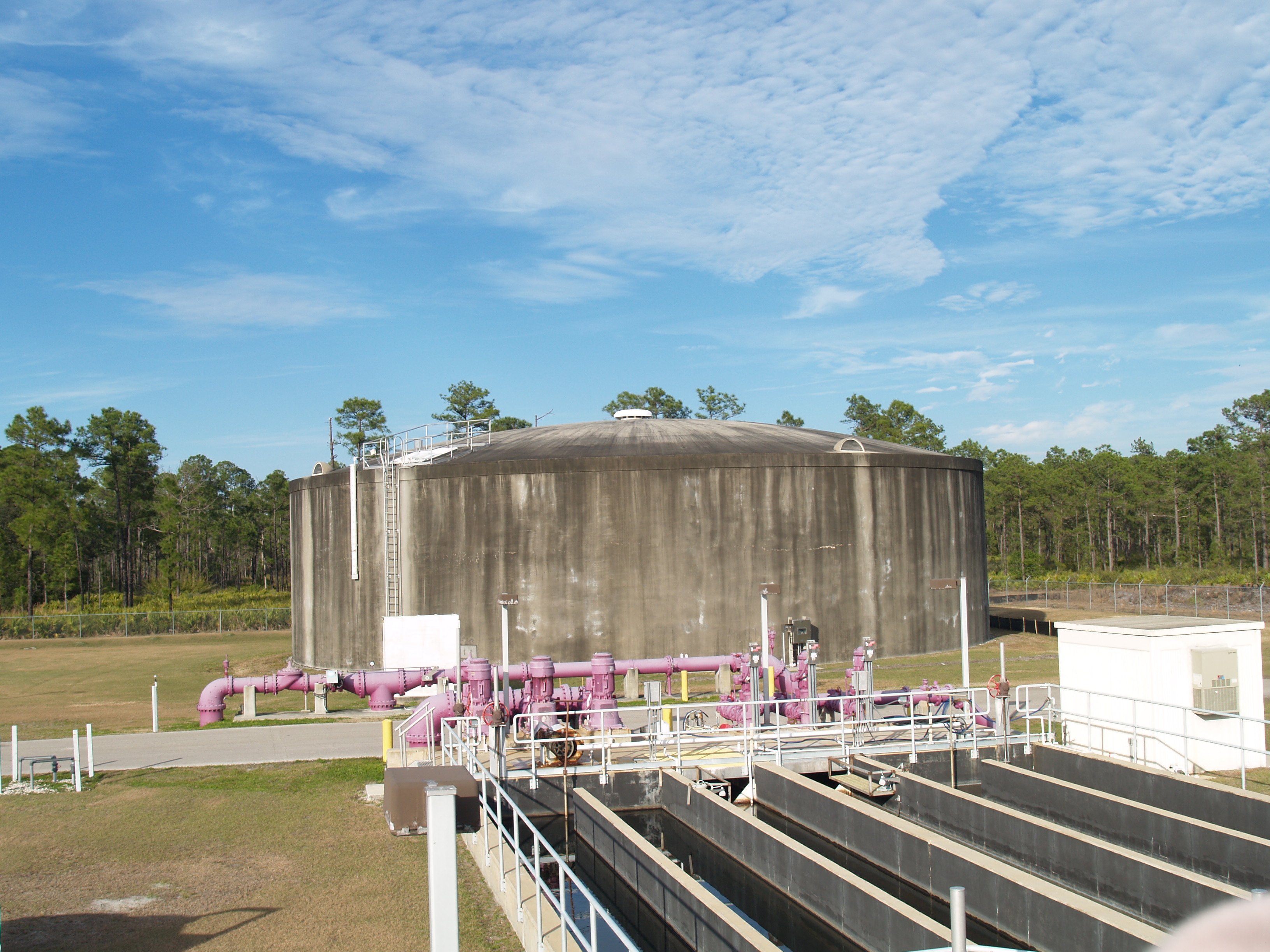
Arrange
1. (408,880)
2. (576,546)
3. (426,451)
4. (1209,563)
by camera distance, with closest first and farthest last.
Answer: (408,880) → (576,546) → (426,451) → (1209,563)

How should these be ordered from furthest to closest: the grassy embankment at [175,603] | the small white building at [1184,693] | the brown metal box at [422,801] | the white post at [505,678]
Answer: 1. the grassy embankment at [175,603]
2. the small white building at [1184,693]
3. the white post at [505,678]
4. the brown metal box at [422,801]

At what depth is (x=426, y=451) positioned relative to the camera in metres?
40.6

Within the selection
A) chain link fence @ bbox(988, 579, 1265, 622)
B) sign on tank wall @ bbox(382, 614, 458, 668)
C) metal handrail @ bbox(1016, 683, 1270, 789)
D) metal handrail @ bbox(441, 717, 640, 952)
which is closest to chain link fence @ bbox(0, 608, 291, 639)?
chain link fence @ bbox(988, 579, 1265, 622)

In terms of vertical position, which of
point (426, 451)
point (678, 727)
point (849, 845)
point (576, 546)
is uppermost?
point (426, 451)

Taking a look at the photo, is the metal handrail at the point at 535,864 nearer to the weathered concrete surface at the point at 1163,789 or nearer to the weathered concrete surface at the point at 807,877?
the weathered concrete surface at the point at 807,877

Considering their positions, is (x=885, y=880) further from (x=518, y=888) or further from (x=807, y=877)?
(x=518, y=888)

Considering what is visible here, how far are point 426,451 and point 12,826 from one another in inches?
1002

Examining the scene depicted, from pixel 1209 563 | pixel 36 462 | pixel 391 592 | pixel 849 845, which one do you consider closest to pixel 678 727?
pixel 849 845

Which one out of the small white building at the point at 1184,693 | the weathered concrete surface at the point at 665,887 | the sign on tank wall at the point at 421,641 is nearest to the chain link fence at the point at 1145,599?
the small white building at the point at 1184,693

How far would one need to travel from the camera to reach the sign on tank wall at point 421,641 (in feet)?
71.7

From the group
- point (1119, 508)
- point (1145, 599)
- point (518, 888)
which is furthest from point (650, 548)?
point (1119, 508)

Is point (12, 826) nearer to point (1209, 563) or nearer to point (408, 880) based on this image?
point (408, 880)

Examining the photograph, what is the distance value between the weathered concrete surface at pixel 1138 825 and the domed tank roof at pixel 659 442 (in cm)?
1985

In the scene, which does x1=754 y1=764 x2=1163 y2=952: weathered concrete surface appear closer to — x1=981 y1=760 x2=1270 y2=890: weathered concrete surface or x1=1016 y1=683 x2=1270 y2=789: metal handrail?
x1=981 y1=760 x2=1270 y2=890: weathered concrete surface
